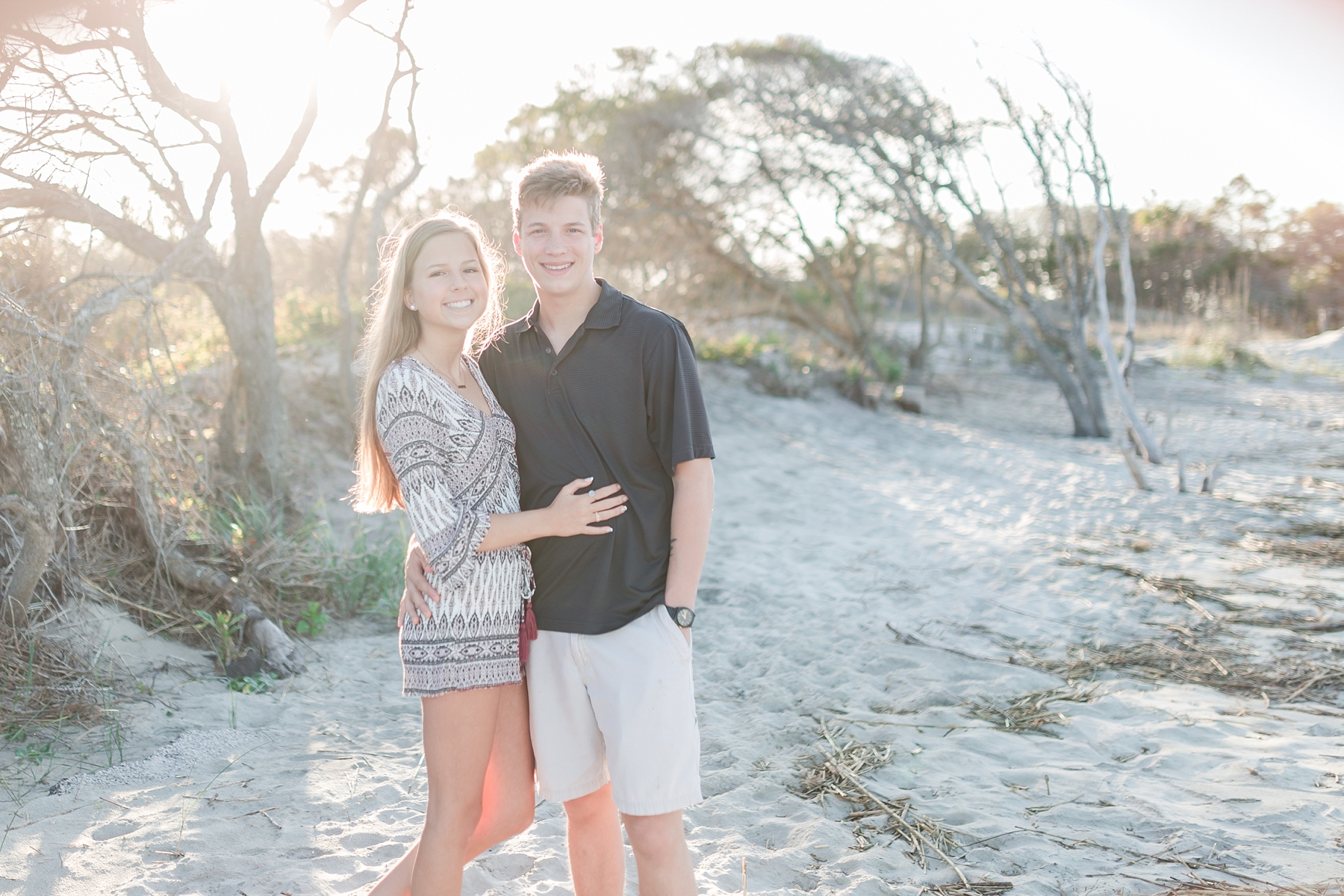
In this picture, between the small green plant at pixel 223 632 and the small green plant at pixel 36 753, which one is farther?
the small green plant at pixel 223 632

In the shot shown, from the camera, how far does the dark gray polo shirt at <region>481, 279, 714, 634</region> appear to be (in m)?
2.14

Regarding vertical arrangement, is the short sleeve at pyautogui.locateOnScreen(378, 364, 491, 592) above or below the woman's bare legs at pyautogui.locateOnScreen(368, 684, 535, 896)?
above

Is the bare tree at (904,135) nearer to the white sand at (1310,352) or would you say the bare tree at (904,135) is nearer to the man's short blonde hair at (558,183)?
the white sand at (1310,352)

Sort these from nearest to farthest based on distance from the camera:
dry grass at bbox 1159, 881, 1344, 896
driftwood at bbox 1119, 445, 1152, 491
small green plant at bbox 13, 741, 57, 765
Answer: dry grass at bbox 1159, 881, 1344, 896 < small green plant at bbox 13, 741, 57, 765 < driftwood at bbox 1119, 445, 1152, 491

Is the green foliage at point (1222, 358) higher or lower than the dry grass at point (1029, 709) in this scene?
higher

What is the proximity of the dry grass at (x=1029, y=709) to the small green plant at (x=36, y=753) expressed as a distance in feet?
12.6

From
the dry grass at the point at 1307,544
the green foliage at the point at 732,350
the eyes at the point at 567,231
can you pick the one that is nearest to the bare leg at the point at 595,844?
the eyes at the point at 567,231

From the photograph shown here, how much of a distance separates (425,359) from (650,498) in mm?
656

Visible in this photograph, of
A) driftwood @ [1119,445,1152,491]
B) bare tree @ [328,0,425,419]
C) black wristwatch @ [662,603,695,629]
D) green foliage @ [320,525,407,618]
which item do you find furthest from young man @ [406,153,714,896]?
driftwood @ [1119,445,1152,491]

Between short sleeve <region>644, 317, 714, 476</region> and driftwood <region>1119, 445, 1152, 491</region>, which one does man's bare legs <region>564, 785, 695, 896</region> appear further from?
driftwood <region>1119, 445, 1152, 491</region>

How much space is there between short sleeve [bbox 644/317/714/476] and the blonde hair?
1.58ft

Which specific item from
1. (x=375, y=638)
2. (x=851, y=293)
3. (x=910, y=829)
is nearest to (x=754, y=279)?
(x=851, y=293)

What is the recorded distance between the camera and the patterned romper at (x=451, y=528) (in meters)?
2.03

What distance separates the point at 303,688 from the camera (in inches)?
176
